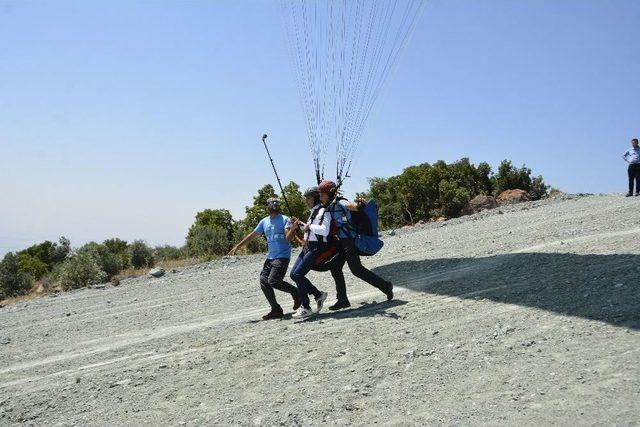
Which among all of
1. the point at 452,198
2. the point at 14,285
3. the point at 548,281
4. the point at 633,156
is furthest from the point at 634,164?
the point at 14,285

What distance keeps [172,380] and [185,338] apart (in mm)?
1999

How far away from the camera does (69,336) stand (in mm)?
9359

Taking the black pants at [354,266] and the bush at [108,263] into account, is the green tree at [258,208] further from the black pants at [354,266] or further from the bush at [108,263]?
the black pants at [354,266]

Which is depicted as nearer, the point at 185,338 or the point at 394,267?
the point at 185,338

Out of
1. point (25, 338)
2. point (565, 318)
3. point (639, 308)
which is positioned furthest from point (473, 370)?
point (25, 338)

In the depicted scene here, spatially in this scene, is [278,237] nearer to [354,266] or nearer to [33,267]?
[354,266]

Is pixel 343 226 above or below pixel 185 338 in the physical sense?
above

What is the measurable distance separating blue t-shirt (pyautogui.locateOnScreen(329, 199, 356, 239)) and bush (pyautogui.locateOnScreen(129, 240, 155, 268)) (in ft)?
55.3

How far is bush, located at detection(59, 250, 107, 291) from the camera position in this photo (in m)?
17.2

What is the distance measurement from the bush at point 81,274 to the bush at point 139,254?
503 centimetres

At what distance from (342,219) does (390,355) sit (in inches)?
104

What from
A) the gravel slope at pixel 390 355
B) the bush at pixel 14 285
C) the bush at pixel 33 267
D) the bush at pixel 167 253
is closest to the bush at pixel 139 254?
the bush at pixel 167 253

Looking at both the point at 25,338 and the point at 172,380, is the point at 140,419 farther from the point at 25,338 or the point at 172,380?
the point at 25,338

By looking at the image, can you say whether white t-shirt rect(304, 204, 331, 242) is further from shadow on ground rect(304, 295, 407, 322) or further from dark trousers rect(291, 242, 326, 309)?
shadow on ground rect(304, 295, 407, 322)
